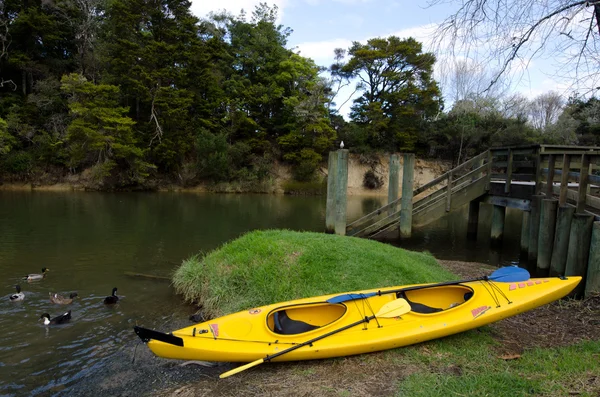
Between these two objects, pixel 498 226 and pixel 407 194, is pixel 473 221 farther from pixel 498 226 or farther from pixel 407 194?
pixel 407 194

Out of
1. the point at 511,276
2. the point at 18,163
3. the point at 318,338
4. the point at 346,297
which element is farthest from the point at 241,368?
the point at 18,163

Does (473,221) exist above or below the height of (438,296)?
below

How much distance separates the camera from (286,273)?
6523mm

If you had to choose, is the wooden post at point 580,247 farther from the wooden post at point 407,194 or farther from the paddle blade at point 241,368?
the paddle blade at point 241,368

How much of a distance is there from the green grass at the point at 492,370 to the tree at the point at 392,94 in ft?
110

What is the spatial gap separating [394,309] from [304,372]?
1.34 meters

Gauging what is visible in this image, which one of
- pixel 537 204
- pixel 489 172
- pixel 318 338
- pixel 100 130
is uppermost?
pixel 100 130

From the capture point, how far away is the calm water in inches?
214

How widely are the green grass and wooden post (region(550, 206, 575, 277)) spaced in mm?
3333

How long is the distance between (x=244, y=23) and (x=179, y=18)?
8.25m

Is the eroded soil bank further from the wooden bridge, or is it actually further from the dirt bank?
the dirt bank

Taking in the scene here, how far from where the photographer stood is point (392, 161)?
12789 millimetres

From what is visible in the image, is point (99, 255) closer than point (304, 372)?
No

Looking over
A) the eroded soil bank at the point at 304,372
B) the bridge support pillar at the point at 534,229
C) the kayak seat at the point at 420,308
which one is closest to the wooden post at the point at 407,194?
the bridge support pillar at the point at 534,229
